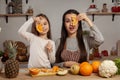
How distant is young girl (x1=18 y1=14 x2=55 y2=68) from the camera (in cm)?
181

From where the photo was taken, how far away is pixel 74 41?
6.22ft

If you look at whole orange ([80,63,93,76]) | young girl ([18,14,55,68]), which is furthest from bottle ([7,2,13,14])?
whole orange ([80,63,93,76])

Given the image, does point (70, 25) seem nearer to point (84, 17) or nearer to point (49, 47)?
point (84, 17)

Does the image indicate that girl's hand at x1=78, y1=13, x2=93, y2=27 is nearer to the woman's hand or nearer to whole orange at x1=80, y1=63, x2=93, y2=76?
the woman's hand

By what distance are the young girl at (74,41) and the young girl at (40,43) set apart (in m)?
0.08

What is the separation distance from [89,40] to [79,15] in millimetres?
268

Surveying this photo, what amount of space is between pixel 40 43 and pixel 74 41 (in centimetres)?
28

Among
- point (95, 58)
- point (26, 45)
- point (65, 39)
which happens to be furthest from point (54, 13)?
point (65, 39)

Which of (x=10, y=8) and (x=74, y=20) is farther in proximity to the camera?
(x=10, y=8)

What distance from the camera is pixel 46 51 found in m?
1.87

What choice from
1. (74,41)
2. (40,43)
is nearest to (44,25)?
(40,43)

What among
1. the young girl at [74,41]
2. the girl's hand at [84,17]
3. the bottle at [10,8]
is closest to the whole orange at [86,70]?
the young girl at [74,41]

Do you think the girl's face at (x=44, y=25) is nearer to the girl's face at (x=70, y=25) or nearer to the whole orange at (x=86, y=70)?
the girl's face at (x=70, y=25)

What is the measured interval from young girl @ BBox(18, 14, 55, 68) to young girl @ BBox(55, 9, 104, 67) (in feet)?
0.27
